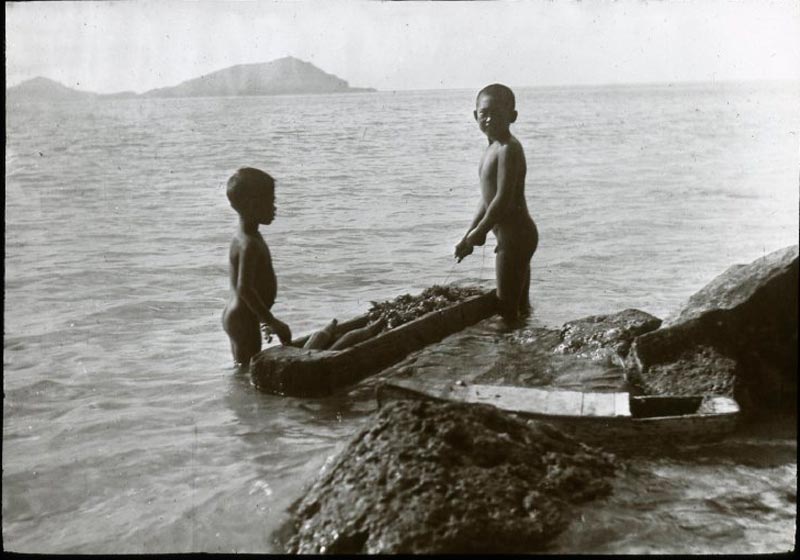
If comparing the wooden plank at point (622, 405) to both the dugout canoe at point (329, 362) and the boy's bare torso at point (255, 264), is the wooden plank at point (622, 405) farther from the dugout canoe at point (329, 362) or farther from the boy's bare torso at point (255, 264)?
the boy's bare torso at point (255, 264)

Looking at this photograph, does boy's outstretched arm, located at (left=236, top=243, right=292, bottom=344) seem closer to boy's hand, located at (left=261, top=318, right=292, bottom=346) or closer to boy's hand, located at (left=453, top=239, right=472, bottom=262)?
boy's hand, located at (left=261, top=318, right=292, bottom=346)

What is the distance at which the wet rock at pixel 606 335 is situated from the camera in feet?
21.8

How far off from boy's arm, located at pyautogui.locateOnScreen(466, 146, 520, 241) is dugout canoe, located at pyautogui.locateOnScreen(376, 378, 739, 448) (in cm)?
272

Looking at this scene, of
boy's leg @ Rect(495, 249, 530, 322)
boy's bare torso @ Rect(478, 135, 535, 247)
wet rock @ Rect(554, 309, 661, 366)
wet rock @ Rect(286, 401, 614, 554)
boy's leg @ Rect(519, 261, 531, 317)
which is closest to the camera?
wet rock @ Rect(286, 401, 614, 554)

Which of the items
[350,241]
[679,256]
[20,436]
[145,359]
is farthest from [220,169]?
[20,436]

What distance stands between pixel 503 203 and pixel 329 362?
2.65m

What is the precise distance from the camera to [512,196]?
7855mm

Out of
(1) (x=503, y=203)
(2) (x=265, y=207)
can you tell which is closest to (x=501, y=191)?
(1) (x=503, y=203)

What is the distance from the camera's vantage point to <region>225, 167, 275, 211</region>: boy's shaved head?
232 inches

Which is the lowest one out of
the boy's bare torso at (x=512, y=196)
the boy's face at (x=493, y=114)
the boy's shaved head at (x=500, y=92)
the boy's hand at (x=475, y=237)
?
the boy's hand at (x=475, y=237)

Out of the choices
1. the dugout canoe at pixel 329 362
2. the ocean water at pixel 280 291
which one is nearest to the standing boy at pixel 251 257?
the dugout canoe at pixel 329 362

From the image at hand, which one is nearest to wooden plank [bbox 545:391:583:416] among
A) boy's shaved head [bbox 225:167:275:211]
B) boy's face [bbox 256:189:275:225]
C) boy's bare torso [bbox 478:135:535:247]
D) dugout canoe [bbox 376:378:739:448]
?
dugout canoe [bbox 376:378:739:448]

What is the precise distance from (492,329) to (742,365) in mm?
2809

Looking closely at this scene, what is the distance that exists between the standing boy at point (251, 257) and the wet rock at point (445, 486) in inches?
82.6
